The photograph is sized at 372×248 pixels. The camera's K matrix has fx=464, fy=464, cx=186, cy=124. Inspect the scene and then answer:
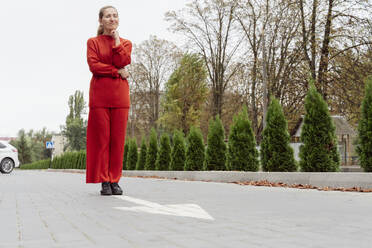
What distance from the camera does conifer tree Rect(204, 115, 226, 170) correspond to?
15430 mm

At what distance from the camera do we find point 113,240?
3076mm

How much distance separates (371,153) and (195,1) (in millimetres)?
23682

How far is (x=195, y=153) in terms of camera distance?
1717 centimetres

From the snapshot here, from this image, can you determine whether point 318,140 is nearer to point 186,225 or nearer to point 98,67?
point 98,67

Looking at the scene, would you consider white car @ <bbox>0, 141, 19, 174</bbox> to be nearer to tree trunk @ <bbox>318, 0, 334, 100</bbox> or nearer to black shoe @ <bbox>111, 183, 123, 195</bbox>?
tree trunk @ <bbox>318, 0, 334, 100</bbox>

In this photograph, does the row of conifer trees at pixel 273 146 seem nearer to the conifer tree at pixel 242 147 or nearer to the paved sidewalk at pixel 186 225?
the conifer tree at pixel 242 147

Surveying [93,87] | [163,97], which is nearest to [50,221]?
[93,87]

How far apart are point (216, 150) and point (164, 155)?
5.29m

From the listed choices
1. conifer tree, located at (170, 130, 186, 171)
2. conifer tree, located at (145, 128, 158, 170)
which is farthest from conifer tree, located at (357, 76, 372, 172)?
conifer tree, located at (145, 128, 158, 170)

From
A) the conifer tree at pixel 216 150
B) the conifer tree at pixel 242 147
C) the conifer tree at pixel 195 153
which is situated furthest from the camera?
the conifer tree at pixel 195 153

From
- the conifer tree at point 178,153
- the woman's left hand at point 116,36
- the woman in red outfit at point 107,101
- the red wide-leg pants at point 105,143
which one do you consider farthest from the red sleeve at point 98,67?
the conifer tree at point 178,153

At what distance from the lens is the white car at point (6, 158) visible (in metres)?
23.1

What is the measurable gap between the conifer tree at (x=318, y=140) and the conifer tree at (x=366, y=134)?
0.91m

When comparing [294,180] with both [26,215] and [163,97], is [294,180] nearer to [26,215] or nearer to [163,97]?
[26,215]
